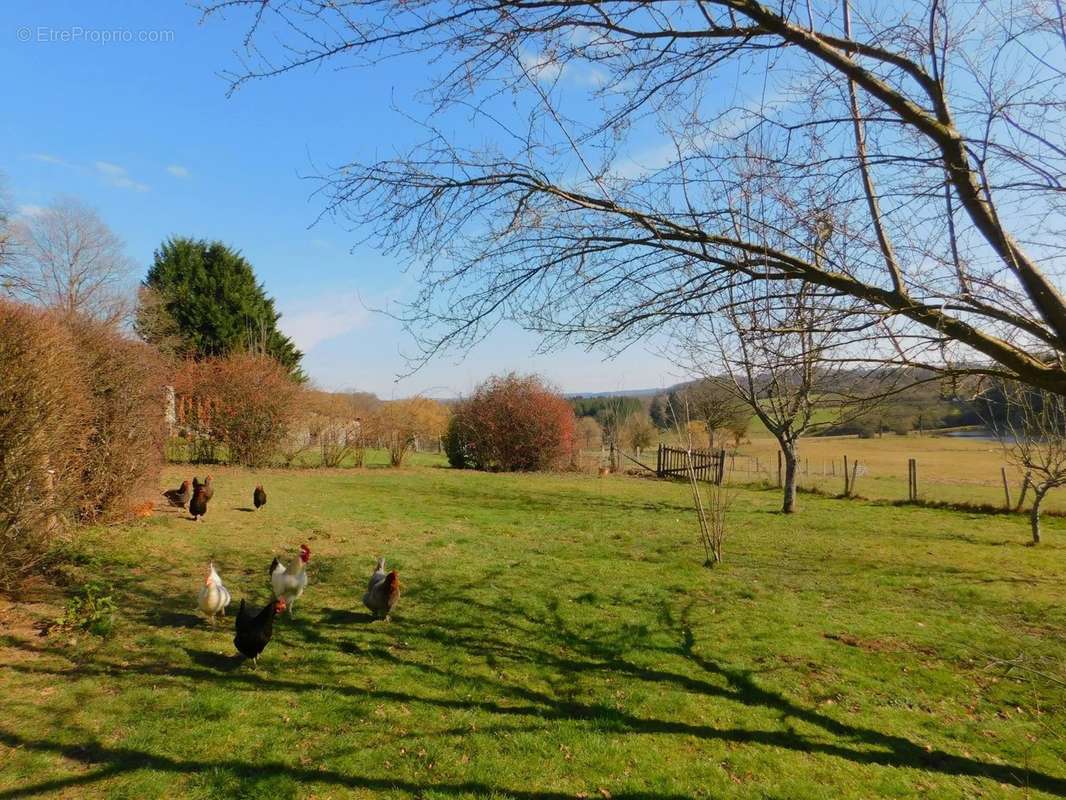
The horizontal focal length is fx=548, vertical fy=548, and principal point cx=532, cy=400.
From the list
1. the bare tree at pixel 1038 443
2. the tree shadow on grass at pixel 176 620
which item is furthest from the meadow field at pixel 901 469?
the tree shadow on grass at pixel 176 620

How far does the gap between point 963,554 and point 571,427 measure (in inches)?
602

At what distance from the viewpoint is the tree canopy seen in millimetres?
24250

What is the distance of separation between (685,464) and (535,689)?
1933 cm

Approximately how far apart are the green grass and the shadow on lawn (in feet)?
0.07

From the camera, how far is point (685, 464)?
22.5 metres

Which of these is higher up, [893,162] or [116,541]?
[893,162]

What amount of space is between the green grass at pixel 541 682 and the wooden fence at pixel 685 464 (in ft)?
40.2

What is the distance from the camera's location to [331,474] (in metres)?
18.3

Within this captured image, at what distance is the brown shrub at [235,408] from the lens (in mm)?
17625

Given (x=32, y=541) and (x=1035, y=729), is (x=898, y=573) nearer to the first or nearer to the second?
(x=1035, y=729)

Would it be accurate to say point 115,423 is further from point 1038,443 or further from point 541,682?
point 1038,443

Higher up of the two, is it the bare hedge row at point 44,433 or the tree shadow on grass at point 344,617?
the bare hedge row at point 44,433

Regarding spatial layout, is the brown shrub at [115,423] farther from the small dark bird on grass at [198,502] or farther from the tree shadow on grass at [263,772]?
the tree shadow on grass at [263,772]

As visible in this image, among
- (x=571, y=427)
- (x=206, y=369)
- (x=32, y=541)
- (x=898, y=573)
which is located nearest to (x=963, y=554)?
(x=898, y=573)
